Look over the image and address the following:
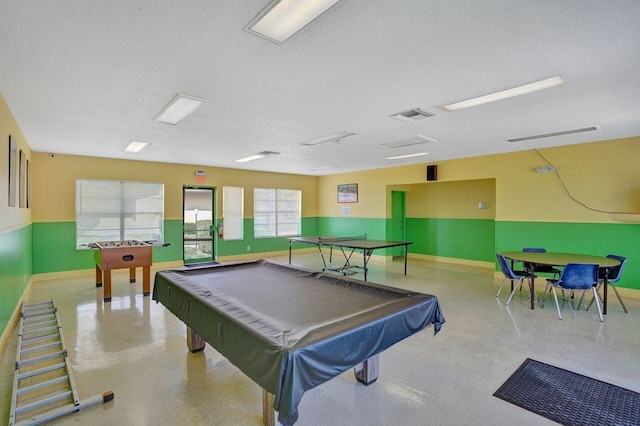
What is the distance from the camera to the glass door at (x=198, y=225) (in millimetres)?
8328

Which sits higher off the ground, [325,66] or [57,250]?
[325,66]

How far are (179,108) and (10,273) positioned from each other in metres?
2.78

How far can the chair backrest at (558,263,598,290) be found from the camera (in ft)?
13.5

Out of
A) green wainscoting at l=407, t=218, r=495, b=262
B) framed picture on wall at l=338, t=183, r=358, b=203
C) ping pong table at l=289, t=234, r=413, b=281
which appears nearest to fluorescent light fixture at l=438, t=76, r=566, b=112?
ping pong table at l=289, t=234, r=413, b=281

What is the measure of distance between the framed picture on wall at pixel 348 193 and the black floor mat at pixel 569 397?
7237 mm

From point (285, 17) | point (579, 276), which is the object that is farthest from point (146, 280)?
point (579, 276)

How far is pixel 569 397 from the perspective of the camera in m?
2.44

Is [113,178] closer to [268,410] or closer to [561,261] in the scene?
[268,410]

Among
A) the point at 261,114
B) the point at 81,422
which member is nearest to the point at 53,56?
the point at 261,114

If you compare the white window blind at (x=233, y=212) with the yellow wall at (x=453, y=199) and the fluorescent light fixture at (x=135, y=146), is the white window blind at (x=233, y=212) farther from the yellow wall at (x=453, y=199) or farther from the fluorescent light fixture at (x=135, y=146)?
the yellow wall at (x=453, y=199)

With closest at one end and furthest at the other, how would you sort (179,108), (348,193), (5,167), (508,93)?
(508,93) → (5,167) → (179,108) → (348,193)

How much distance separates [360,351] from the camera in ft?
5.79

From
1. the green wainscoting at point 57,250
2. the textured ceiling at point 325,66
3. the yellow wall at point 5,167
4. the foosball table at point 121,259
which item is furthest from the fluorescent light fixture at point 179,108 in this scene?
the green wainscoting at point 57,250

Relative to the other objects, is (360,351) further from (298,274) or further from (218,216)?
(218,216)
